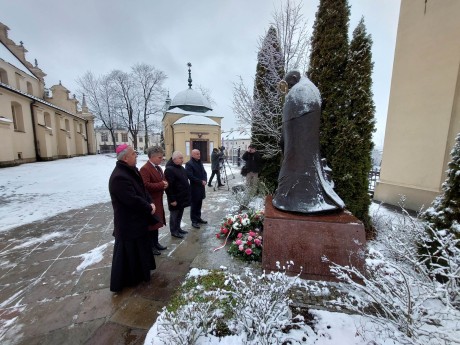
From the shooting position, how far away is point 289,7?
7.71 m

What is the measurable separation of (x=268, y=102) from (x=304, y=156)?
544cm

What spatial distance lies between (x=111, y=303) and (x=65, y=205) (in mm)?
5876

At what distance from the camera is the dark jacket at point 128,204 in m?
2.48

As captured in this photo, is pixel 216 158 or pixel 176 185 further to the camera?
pixel 216 158

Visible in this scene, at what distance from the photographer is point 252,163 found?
7.57 metres

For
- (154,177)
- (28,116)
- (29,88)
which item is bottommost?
(154,177)

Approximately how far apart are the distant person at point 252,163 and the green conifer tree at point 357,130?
10.2ft

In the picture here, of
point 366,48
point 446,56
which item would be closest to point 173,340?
point 366,48

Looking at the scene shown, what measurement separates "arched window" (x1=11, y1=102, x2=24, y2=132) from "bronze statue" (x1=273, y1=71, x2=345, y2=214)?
21.1 meters

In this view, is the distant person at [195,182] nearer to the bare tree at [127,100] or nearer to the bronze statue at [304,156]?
the bronze statue at [304,156]

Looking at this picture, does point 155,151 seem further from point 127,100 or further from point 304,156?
point 127,100

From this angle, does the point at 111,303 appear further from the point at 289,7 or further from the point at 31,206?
the point at 289,7

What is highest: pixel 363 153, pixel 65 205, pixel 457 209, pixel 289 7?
pixel 289 7

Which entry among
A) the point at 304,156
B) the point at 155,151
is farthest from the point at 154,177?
the point at 304,156
